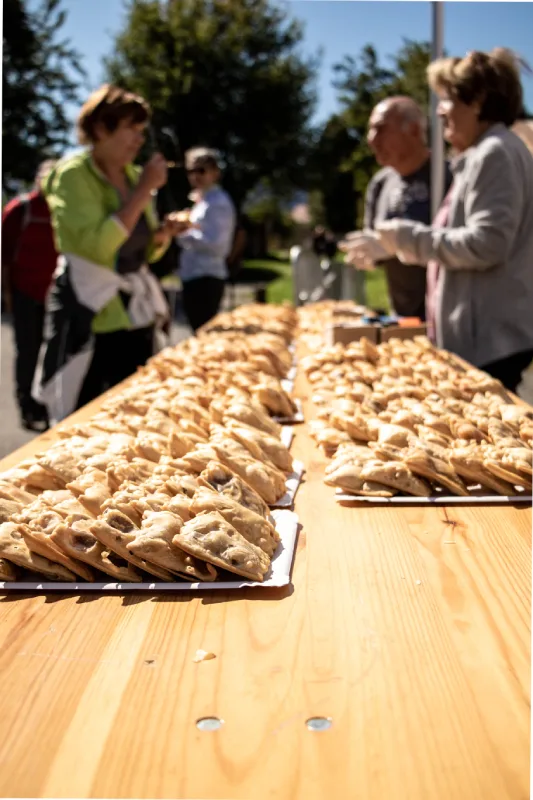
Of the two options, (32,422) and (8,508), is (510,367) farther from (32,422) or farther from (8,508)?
(32,422)

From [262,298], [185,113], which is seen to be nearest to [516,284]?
[262,298]

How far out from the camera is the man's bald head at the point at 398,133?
3.96 m

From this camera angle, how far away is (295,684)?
0.93 metres

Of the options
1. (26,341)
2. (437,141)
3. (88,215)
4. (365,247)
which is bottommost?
(26,341)

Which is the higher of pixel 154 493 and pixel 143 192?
pixel 143 192

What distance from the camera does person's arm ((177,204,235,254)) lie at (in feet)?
16.6

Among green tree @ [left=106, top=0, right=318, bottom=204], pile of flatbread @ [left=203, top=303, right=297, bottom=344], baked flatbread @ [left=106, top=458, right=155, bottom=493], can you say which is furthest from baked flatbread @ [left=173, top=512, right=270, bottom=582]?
green tree @ [left=106, top=0, right=318, bottom=204]

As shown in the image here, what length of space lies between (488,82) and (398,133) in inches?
53.4

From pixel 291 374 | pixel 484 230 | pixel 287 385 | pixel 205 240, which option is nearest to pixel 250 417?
pixel 287 385

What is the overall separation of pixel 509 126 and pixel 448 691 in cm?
229

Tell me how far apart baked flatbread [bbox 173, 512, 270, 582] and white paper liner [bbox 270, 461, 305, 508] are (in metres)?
0.29

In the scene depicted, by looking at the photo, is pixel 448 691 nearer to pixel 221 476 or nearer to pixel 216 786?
pixel 216 786

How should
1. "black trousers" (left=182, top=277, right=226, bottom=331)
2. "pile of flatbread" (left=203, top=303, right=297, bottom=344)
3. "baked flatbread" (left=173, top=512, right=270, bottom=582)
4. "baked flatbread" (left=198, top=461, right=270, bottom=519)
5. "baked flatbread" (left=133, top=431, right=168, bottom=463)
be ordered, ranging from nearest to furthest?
1. "baked flatbread" (left=173, top=512, right=270, bottom=582)
2. "baked flatbread" (left=198, top=461, right=270, bottom=519)
3. "baked flatbread" (left=133, top=431, right=168, bottom=463)
4. "pile of flatbread" (left=203, top=303, right=297, bottom=344)
5. "black trousers" (left=182, top=277, right=226, bottom=331)

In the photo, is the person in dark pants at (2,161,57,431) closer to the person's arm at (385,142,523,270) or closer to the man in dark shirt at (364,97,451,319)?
the man in dark shirt at (364,97,451,319)
